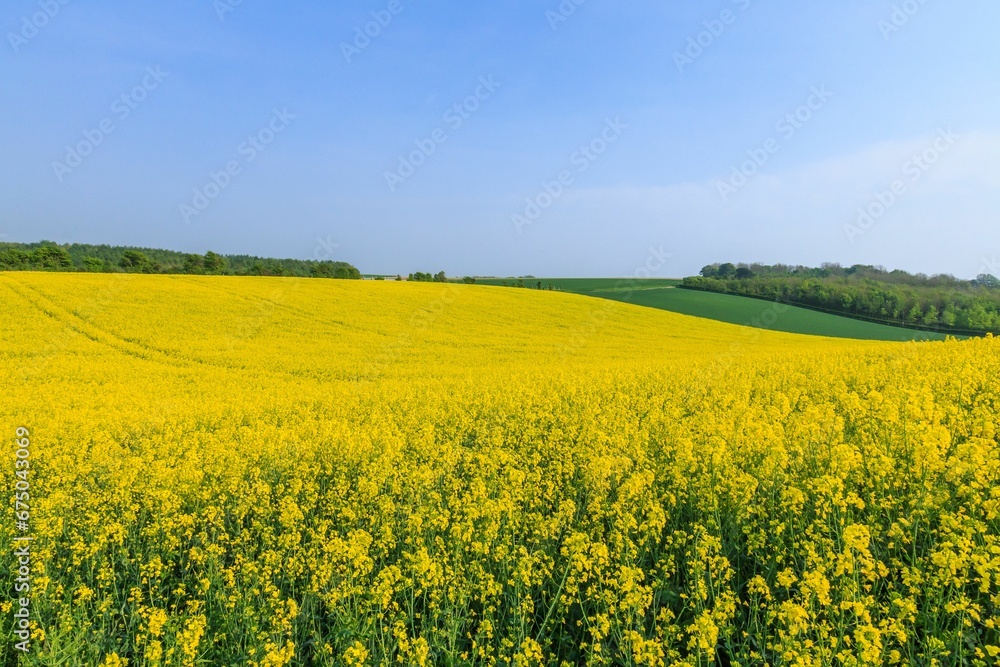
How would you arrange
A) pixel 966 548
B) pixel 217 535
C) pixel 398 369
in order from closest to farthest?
1. pixel 966 548
2. pixel 217 535
3. pixel 398 369

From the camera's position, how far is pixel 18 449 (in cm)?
709

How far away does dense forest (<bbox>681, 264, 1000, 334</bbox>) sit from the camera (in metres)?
46.3

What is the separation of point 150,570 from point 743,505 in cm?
494

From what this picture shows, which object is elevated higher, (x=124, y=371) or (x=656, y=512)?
(x=656, y=512)

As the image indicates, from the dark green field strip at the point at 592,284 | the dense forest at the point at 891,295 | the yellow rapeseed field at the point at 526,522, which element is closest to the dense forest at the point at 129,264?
the dark green field strip at the point at 592,284

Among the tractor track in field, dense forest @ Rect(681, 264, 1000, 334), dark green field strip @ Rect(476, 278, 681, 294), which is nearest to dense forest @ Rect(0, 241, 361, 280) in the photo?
dark green field strip @ Rect(476, 278, 681, 294)

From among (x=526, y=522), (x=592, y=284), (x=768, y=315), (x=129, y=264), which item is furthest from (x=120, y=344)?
(x=592, y=284)

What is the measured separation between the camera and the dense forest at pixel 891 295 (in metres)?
46.3

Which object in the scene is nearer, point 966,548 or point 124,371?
point 966,548

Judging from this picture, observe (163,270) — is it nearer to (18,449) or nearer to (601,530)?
(18,449)

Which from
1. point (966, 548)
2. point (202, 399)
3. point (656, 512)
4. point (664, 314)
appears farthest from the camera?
point (664, 314)

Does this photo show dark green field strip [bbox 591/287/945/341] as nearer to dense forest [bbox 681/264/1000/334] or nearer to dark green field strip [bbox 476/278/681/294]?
dense forest [bbox 681/264/1000/334]

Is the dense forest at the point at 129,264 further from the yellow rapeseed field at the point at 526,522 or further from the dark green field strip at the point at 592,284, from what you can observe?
the yellow rapeseed field at the point at 526,522

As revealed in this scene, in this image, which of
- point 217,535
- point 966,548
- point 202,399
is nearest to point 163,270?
point 202,399
